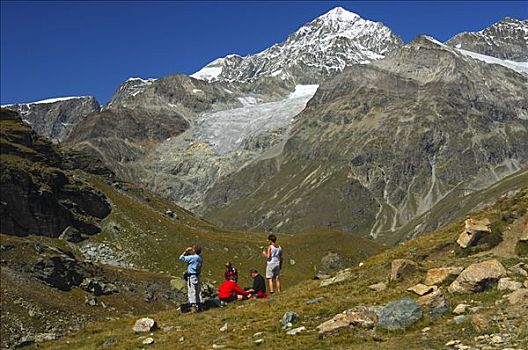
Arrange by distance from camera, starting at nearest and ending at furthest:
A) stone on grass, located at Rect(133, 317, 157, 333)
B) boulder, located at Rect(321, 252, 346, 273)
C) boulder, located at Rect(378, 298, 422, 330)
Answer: boulder, located at Rect(378, 298, 422, 330) → stone on grass, located at Rect(133, 317, 157, 333) → boulder, located at Rect(321, 252, 346, 273)

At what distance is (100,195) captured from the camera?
484ft

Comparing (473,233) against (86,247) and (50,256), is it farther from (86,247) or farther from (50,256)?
(86,247)

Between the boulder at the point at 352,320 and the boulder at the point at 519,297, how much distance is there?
4.81 m

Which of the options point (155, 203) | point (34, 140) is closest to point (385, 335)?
point (34, 140)

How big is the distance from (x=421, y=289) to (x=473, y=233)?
724cm

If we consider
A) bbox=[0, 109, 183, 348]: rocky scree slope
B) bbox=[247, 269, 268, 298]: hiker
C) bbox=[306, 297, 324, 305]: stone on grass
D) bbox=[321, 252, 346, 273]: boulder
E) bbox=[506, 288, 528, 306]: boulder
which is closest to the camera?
bbox=[506, 288, 528, 306]: boulder

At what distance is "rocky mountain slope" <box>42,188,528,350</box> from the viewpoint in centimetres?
1992

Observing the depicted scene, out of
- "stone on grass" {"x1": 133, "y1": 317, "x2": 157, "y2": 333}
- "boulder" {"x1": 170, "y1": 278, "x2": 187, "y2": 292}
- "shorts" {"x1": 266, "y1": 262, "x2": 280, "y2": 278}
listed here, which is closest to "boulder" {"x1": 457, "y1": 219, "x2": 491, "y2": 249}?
"shorts" {"x1": 266, "y1": 262, "x2": 280, "y2": 278}

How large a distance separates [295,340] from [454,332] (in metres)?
5.64

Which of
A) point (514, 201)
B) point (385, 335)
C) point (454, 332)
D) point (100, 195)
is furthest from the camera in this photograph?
point (100, 195)

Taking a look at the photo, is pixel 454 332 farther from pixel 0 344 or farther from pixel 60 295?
pixel 60 295

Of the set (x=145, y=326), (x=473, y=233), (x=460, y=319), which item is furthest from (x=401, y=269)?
(x=145, y=326)

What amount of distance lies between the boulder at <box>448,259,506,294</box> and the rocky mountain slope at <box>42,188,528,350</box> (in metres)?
0.04

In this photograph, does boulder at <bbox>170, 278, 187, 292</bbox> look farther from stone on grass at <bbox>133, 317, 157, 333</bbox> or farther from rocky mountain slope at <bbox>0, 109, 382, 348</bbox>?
stone on grass at <bbox>133, 317, 157, 333</bbox>
